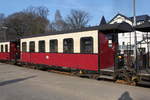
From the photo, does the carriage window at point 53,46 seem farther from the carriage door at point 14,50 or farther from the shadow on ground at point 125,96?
the carriage door at point 14,50

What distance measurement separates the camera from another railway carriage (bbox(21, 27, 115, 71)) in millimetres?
10617

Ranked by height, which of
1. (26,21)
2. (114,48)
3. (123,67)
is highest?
(26,21)

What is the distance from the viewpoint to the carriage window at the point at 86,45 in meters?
10.9

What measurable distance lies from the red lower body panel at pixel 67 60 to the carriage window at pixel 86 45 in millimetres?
306

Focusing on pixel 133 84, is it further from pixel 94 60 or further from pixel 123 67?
pixel 94 60

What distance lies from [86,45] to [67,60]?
1.97 m

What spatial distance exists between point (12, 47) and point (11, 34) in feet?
136

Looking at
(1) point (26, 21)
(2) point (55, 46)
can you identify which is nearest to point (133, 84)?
(2) point (55, 46)

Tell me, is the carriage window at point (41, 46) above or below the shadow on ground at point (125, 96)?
above

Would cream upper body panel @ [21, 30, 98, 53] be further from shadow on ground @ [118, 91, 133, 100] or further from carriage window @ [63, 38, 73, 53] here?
shadow on ground @ [118, 91, 133, 100]

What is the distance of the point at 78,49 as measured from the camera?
38.1ft

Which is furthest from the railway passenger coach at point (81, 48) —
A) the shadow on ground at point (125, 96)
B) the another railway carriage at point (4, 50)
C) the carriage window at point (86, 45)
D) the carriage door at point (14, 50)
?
the another railway carriage at point (4, 50)

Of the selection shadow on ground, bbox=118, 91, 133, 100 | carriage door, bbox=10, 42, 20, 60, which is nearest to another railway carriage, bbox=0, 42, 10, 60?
carriage door, bbox=10, 42, 20, 60

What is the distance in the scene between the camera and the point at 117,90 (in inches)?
324
